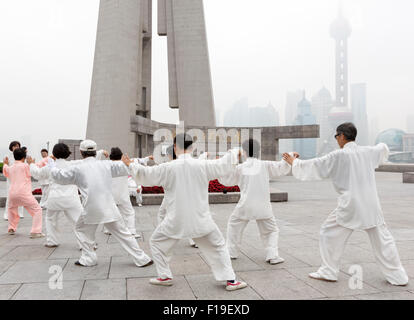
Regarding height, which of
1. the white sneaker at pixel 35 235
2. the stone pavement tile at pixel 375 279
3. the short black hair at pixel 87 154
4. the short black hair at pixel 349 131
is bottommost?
the white sneaker at pixel 35 235

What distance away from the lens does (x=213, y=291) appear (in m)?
3.55

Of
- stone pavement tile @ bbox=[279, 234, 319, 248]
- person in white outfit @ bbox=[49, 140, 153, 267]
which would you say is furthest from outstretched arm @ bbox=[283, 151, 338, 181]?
person in white outfit @ bbox=[49, 140, 153, 267]

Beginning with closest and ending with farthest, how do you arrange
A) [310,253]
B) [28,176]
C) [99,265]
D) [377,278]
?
[377,278] → [99,265] → [310,253] → [28,176]

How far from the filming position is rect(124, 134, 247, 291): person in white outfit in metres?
3.60

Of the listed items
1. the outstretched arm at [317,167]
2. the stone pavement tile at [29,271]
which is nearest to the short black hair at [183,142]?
the outstretched arm at [317,167]

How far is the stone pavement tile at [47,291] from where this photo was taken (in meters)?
3.41

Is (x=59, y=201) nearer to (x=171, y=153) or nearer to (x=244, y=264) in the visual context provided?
(x=171, y=153)

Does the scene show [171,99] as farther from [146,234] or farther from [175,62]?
[146,234]

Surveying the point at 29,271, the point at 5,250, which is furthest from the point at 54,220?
the point at 29,271

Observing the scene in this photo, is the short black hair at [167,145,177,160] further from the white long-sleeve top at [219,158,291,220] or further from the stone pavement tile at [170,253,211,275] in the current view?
the stone pavement tile at [170,253,211,275]

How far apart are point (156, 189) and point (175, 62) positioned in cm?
1483

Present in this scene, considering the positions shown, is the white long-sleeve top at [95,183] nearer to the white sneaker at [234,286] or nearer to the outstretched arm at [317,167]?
the white sneaker at [234,286]

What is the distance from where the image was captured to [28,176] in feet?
21.3
